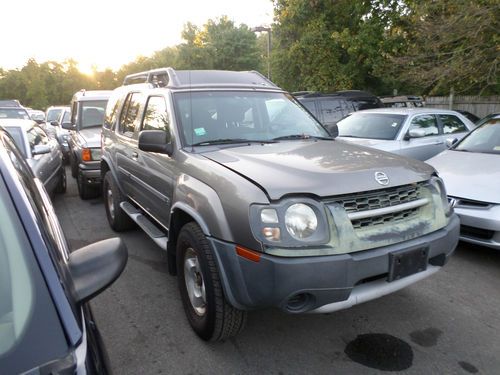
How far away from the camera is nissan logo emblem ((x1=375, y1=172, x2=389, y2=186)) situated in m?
2.78

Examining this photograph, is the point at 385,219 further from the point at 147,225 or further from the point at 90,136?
the point at 90,136

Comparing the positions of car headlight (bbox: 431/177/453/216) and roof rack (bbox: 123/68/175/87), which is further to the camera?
roof rack (bbox: 123/68/175/87)

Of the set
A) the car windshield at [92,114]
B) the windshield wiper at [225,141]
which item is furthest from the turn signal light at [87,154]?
the windshield wiper at [225,141]

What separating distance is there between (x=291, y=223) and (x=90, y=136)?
6.52 meters

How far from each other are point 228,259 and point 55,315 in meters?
1.40

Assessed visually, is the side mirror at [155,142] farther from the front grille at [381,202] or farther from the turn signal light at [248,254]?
the front grille at [381,202]

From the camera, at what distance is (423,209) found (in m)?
3.05

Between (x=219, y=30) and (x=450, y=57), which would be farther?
(x=219, y=30)

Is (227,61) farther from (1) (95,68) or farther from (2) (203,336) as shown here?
(2) (203,336)

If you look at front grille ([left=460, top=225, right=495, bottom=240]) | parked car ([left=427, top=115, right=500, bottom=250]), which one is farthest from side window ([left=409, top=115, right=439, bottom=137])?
front grille ([left=460, top=225, right=495, bottom=240])

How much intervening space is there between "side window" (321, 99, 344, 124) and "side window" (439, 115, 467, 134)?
3156mm

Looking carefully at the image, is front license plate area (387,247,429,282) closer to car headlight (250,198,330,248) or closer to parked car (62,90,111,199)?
car headlight (250,198,330,248)

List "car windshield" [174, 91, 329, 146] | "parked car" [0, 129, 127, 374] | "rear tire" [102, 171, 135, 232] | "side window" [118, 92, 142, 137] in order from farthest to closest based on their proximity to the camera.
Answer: "rear tire" [102, 171, 135, 232]
"side window" [118, 92, 142, 137]
"car windshield" [174, 91, 329, 146]
"parked car" [0, 129, 127, 374]

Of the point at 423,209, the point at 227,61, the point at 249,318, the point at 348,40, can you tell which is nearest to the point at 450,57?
the point at 348,40
